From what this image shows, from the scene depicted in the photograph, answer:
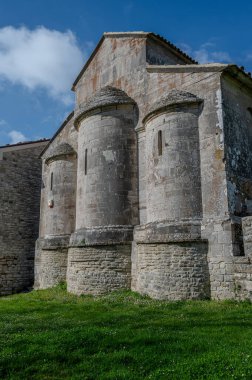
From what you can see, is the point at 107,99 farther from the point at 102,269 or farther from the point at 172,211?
the point at 102,269

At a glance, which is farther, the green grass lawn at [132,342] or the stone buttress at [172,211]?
the stone buttress at [172,211]

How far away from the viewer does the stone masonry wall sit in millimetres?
15945

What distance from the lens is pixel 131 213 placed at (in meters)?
10.8

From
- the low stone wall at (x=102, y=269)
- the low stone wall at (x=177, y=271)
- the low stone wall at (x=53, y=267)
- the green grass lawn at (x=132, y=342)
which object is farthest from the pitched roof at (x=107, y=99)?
the green grass lawn at (x=132, y=342)

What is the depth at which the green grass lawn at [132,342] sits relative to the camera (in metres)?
3.95

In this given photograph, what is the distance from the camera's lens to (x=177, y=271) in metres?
8.66

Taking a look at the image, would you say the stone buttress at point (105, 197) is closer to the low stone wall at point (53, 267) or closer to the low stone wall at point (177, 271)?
the low stone wall at point (177, 271)

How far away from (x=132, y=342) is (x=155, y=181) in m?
5.59

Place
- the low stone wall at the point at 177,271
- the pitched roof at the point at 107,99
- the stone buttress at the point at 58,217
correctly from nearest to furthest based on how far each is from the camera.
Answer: the low stone wall at the point at 177,271, the pitched roof at the point at 107,99, the stone buttress at the point at 58,217

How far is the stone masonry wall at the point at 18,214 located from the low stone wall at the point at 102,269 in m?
6.51

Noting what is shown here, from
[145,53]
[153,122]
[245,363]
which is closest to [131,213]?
[153,122]

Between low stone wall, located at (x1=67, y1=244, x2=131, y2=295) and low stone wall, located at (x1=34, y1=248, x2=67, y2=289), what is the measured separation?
7.76ft

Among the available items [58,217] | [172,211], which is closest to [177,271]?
[172,211]

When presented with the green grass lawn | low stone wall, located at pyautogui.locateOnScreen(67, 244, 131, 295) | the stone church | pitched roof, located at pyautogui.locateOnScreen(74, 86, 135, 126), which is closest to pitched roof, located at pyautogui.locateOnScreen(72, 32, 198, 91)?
the stone church
